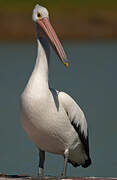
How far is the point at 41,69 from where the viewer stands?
693 cm

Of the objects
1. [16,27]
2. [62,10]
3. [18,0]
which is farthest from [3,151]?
[18,0]

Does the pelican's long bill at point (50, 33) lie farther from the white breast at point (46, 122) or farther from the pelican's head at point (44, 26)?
the white breast at point (46, 122)

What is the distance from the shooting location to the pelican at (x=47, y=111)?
6.74 m

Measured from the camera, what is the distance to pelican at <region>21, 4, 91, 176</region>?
674 cm

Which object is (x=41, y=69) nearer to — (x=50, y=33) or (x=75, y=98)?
(x=50, y=33)

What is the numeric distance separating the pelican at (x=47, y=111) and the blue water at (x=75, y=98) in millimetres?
2604

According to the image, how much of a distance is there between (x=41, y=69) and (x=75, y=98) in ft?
29.5

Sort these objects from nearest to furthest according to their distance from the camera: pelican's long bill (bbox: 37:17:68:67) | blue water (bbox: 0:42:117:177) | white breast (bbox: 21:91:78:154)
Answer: white breast (bbox: 21:91:78:154)
pelican's long bill (bbox: 37:17:68:67)
blue water (bbox: 0:42:117:177)

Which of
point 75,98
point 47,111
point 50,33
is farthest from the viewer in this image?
point 75,98

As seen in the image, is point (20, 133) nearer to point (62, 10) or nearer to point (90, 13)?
point (90, 13)

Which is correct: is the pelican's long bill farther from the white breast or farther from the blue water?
the blue water

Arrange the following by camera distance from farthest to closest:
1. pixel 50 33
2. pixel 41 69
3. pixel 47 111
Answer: pixel 50 33 → pixel 41 69 → pixel 47 111

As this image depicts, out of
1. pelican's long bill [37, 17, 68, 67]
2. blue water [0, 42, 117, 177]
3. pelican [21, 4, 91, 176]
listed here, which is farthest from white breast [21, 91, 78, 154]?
blue water [0, 42, 117, 177]

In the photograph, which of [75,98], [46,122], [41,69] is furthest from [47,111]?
[75,98]
